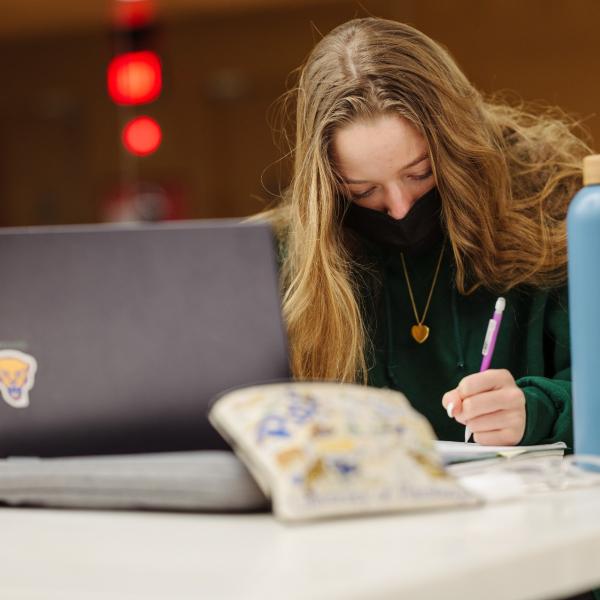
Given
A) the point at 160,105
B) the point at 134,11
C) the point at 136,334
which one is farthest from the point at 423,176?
the point at 160,105

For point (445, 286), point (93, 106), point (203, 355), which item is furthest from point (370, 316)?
point (93, 106)

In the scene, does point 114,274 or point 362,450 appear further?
point 114,274

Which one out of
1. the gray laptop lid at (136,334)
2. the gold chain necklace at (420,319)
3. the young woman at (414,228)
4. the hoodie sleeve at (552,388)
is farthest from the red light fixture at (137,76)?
the gray laptop lid at (136,334)

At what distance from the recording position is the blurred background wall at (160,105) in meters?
6.07

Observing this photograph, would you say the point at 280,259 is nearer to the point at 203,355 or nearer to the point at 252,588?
the point at 203,355

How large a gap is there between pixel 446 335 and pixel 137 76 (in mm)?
4819

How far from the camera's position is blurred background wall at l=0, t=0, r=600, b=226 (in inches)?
239

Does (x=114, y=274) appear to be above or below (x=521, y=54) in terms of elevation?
below

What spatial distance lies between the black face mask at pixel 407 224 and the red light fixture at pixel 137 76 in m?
4.67

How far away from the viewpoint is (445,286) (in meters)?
1.52

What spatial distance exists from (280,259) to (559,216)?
0.44 m

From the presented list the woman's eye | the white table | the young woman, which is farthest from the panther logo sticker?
the woman's eye

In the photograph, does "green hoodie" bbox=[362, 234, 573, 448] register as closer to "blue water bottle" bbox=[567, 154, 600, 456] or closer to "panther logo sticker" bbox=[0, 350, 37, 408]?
Answer: "blue water bottle" bbox=[567, 154, 600, 456]

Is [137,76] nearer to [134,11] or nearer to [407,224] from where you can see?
[134,11]
